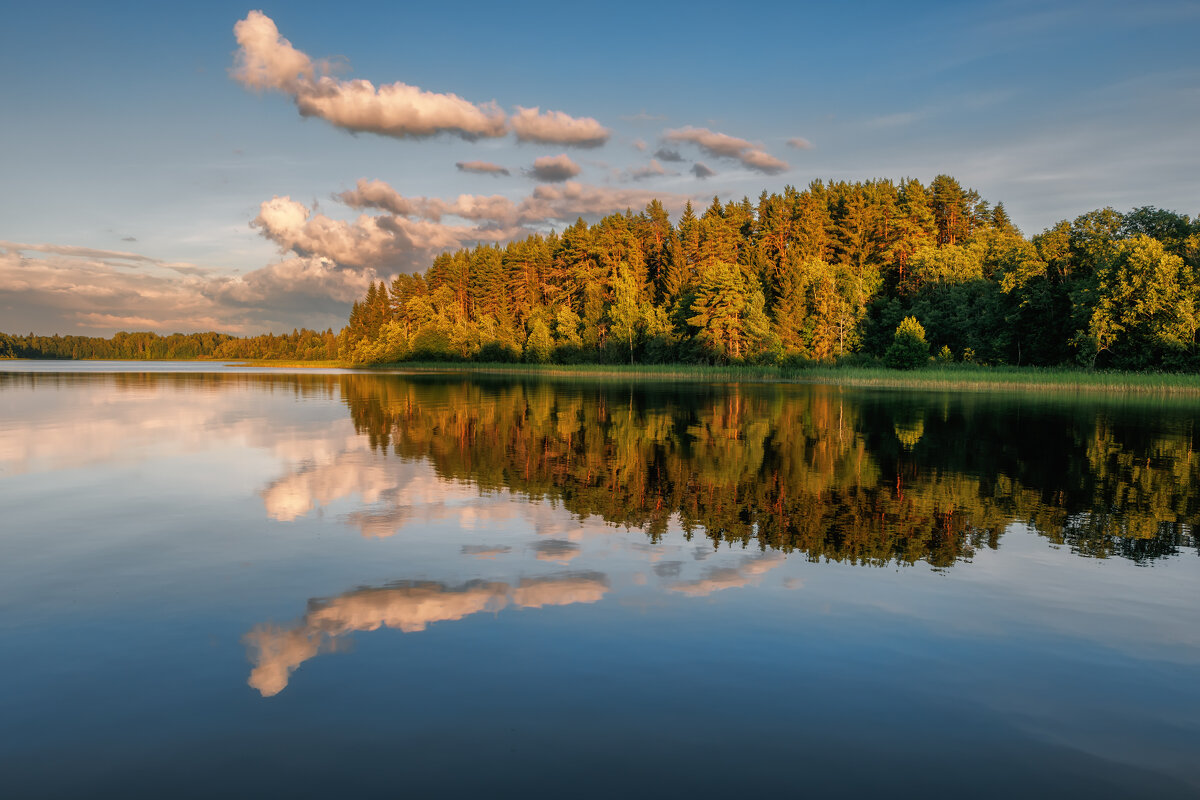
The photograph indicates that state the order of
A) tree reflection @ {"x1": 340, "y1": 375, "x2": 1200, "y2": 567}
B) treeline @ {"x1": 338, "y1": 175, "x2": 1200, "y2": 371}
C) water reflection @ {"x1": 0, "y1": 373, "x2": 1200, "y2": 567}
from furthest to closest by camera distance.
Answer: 1. treeline @ {"x1": 338, "y1": 175, "x2": 1200, "y2": 371}
2. water reflection @ {"x1": 0, "y1": 373, "x2": 1200, "y2": 567}
3. tree reflection @ {"x1": 340, "y1": 375, "x2": 1200, "y2": 567}

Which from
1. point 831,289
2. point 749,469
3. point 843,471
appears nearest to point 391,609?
point 749,469

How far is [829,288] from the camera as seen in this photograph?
305 ft

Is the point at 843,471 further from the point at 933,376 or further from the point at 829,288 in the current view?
the point at 829,288

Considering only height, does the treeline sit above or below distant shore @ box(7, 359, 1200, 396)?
above

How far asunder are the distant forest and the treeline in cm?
22

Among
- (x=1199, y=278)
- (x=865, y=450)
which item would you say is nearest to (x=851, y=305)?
(x=1199, y=278)

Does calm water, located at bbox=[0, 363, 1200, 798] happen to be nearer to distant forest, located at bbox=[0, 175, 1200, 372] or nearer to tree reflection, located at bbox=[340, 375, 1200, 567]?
tree reflection, located at bbox=[340, 375, 1200, 567]

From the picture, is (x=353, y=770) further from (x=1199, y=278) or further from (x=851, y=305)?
(x=851, y=305)

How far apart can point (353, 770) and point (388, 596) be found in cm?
412

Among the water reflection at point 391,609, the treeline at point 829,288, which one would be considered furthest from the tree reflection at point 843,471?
the treeline at point 829,288

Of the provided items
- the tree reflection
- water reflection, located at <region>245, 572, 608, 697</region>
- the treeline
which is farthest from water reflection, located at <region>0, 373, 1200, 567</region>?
the treeline

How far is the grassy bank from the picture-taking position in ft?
200

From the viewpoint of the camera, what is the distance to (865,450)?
2462 centimetres

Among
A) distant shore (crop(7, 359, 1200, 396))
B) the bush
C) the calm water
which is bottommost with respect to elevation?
the calm water
